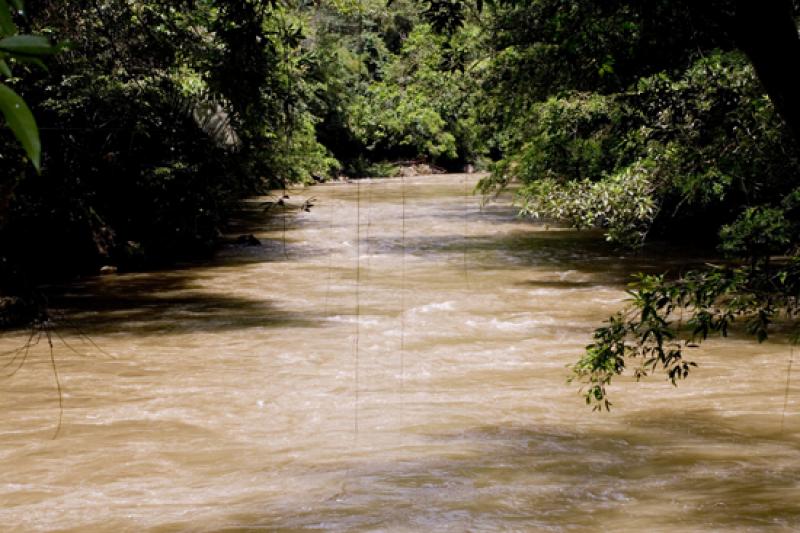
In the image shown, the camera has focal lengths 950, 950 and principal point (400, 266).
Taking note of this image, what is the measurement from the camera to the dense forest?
4.47m

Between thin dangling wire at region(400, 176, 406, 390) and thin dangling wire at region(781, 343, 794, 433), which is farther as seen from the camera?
thin dangling wire at region(400, 176, 406, 390)

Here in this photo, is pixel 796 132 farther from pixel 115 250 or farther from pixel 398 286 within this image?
pixel 115 250

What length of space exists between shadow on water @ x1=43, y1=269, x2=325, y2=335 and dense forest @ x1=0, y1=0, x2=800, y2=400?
108 centimetres

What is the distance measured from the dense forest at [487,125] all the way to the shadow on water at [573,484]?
0.98 m

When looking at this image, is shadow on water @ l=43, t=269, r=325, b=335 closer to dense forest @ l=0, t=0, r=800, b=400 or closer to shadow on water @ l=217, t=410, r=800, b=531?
dense forest @ l=0, t=0, r=800, b=400

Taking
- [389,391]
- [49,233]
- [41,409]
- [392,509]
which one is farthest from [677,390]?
[49,233]

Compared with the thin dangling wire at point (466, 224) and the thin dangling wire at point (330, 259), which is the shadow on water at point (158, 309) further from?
the thin dangling wire at point (466, 224)

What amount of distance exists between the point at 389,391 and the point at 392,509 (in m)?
3.40

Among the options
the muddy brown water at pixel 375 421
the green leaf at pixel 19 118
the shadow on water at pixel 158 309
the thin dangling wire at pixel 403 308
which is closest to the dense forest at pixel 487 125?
the green leaf at pixel 19 118

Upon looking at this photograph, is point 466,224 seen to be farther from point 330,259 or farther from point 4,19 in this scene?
point 4,19

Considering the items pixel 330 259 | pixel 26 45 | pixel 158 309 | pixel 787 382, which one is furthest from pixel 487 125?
pixel 26 45

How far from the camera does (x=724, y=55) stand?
13008mm

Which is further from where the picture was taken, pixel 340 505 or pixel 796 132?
pixel 340 505

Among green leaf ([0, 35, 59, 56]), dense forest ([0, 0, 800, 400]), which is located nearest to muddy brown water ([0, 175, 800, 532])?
dense forest ([0, 0, 800, 400])
